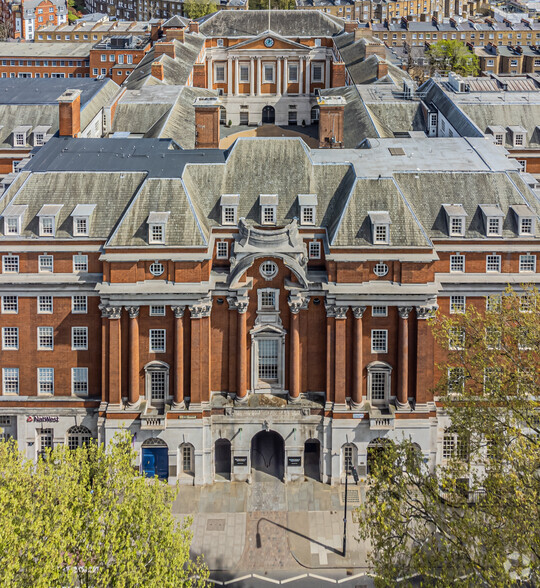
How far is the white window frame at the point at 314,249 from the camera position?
284 ft

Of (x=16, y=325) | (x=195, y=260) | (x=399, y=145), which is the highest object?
(x=399, y=145)

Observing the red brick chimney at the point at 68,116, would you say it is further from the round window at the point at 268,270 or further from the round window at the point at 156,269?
the round window at the point at 268,270

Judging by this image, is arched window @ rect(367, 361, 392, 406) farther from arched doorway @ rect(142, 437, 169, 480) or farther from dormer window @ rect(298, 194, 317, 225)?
arched doorway @ rect(142, 437, 169, 480)

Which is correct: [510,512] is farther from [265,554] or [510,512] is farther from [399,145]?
[399,145]

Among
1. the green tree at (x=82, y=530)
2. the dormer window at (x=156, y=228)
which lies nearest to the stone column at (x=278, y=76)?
the dormer window at (x=156, y=228)

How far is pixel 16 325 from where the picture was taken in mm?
85500

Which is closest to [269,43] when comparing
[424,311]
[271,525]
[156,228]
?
[156,228]

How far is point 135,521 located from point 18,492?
24.2 ft

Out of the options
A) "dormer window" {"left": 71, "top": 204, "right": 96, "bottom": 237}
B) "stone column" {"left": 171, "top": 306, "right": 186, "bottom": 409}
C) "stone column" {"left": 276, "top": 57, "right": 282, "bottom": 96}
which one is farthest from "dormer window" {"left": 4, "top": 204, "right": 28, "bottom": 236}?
"stone column" {"left": 276, "top": 57, "right": 282, "bottom": 96}

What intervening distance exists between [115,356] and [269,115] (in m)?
98.5

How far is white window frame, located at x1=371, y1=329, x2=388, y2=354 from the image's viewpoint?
84500mm

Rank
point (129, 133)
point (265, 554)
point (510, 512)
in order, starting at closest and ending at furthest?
1. point (510, 512)
2. point (265, 554)
3. point (129, 133)

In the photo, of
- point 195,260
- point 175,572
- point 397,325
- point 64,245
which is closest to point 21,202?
point 64,245

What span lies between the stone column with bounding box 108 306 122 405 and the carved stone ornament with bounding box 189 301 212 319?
6.59 m
